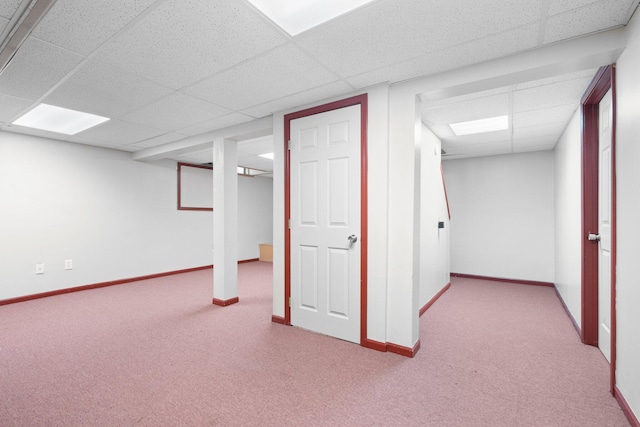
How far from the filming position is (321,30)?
1778 millimetres

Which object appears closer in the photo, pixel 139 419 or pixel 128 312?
pixel 139 419

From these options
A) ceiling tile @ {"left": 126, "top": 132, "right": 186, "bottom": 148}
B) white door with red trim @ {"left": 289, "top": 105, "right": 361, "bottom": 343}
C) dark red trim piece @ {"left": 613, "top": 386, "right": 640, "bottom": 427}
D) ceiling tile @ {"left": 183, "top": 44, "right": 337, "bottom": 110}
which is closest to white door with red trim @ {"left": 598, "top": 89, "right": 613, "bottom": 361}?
dark red trim piece @ {"left": 613, "top": 386, "right": 640, "bottom": 427}

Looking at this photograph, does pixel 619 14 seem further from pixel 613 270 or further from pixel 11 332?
pixel 11 332

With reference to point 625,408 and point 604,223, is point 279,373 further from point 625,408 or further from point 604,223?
point 604,223

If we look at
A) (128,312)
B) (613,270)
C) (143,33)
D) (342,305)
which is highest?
(143,33)

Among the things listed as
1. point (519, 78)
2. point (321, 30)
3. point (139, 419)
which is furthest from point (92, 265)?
point (519, 78)

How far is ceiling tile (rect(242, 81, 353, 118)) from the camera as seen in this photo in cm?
257

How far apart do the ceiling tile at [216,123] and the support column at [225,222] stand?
0.19 meters

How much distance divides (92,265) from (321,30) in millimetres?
4883

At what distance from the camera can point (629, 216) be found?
1658 mm

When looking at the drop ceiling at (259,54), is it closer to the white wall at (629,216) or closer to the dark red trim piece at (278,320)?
the white wall at (629,216)

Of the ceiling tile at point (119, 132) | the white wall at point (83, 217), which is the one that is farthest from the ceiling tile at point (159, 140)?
the white wall at point (83, 217)

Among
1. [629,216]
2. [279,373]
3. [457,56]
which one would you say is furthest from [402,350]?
[457,56]

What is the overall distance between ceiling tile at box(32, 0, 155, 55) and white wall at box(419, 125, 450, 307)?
2.83 meters
